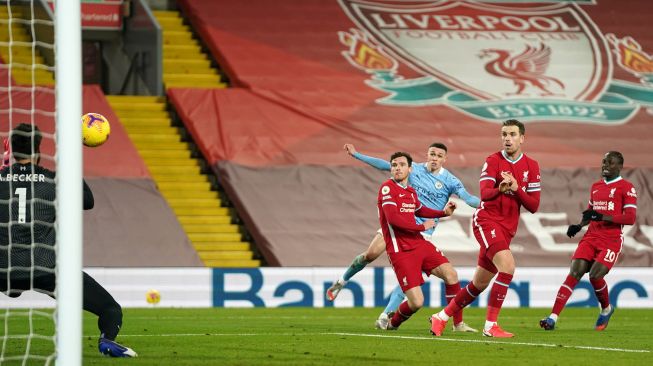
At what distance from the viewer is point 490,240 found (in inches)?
436

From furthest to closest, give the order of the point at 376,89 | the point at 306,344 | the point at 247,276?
1. the point at 376,89
2. the point at 247,276
3. the point at 306,344

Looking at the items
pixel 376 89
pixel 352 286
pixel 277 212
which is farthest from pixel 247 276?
pixel 376 89

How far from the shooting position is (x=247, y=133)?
74.0ft

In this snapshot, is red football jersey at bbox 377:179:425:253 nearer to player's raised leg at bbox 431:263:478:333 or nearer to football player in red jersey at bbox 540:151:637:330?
player's raised leg at bbox 431:263:478:333

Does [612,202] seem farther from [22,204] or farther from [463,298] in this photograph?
[22,204]

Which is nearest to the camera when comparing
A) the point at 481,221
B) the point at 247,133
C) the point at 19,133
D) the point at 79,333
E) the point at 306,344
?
the point at 79,333

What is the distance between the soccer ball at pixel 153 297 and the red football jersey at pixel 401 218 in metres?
6.90

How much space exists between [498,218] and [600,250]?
2549 millimetres

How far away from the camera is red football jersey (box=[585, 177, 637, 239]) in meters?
13.3

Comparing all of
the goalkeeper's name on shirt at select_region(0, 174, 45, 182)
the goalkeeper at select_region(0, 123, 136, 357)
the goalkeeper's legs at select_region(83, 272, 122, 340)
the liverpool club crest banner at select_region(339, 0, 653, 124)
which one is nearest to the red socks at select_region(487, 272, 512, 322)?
the goalkeeper's legs at select_region(83, 272, 122, 340)

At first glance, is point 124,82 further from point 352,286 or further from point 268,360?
point 268,360

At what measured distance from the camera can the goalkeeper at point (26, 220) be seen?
27.3 feet

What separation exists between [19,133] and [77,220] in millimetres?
1913

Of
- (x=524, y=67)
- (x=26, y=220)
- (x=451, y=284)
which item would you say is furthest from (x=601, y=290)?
(x=524, y=67)
